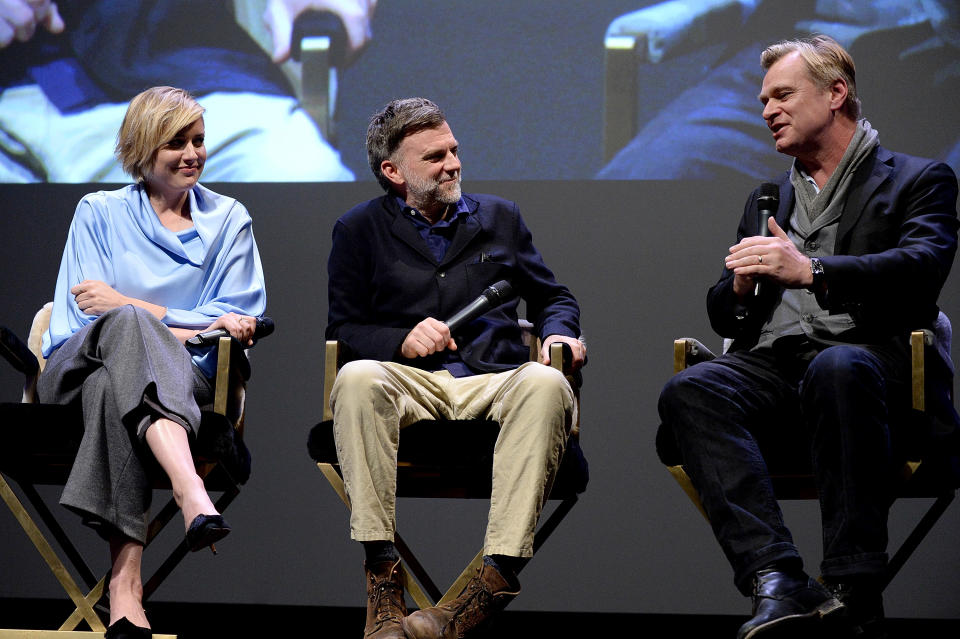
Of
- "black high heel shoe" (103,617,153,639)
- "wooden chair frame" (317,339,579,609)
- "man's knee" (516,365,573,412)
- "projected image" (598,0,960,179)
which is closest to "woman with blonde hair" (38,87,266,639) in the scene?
"black high heel shoe" (103,617,153,639)

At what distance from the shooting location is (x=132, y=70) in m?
3.99

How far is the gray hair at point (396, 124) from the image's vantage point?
3.17 metres

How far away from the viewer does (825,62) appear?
9.53 ft

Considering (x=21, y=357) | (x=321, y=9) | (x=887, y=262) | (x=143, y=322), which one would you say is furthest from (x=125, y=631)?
(x=321, y=9)

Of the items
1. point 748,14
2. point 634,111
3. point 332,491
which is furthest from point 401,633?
point 748,14

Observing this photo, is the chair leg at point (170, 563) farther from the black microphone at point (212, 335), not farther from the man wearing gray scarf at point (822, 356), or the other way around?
the man wearing gray scarf at point (822, 356)

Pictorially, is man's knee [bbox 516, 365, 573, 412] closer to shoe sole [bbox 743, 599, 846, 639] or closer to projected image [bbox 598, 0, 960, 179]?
shoe sole [bbox 743, 599, 846, 639]

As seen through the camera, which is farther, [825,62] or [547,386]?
[825,62]

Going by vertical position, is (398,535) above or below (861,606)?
below

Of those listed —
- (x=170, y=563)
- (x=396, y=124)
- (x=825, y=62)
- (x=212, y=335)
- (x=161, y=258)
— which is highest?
(x=825, y=62)

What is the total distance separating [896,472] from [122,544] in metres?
1.82

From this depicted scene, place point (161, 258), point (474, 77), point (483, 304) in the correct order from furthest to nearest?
point (474, 77), point (161, 258), point (483, 304)

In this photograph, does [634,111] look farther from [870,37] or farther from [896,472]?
[896,472]

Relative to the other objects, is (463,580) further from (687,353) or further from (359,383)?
(687,353)
